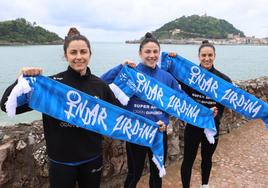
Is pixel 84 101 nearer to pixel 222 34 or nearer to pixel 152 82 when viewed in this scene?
pixel 152 82

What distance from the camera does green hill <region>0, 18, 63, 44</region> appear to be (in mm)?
102325

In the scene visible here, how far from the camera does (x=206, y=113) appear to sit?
438 cm

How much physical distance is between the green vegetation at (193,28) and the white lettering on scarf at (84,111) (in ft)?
458

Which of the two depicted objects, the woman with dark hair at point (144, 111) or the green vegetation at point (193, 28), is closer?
the woman with dark hair at point (144, 111)

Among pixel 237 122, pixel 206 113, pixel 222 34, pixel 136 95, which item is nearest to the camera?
pixel 136 95

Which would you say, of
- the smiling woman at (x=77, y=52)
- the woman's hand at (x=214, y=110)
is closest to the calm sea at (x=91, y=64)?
the smiling woman at (x=77, y=52)

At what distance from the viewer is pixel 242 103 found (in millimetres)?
4961

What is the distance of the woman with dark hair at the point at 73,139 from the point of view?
2.85 m

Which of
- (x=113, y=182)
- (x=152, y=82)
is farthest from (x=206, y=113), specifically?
(x=113, y=182)

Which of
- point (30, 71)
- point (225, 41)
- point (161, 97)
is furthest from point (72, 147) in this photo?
point (225, 41)

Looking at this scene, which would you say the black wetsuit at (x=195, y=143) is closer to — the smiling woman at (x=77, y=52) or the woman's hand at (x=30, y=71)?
the smiling woman at (x=77, y=52)

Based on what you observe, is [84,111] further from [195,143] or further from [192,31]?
[192,31]

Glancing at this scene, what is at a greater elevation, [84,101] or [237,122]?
[84,101]

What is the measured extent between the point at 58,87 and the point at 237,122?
6.26 meters
